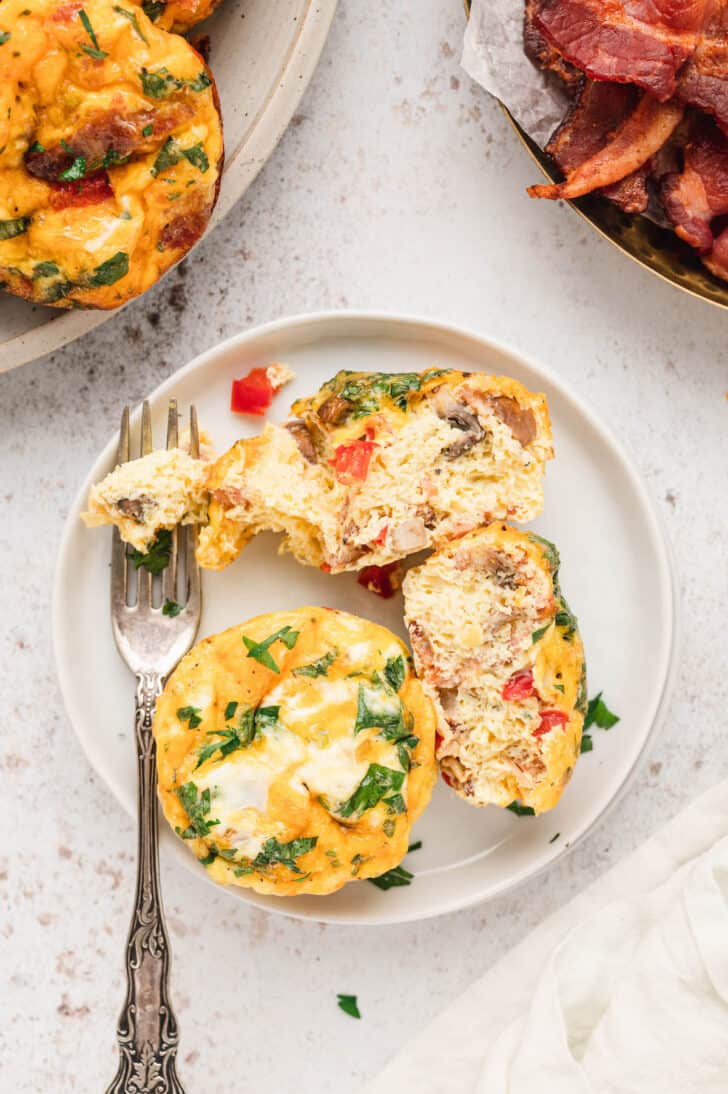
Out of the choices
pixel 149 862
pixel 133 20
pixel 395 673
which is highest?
pixel 133 20

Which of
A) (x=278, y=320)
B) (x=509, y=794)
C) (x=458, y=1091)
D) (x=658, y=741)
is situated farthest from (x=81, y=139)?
(x=458, y=1091)

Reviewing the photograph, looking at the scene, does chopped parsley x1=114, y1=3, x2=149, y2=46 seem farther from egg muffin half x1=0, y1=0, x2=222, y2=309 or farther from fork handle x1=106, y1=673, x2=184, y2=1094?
fork handle x1=106, y1=673, x2=184, y2=1094

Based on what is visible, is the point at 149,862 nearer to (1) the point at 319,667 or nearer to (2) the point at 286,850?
(2) the point at 286,850

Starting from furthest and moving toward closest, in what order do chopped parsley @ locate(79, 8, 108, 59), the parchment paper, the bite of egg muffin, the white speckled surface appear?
the white speckled surface < the parchment paper < the bite of egg muffin < chopped parsley @ locate(79, 8, 108, 59)

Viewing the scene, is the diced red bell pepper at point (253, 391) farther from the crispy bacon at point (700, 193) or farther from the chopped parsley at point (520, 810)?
the chopped parsley at point (520, 810)

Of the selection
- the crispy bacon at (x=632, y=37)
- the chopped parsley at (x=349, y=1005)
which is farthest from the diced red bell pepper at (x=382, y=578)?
the crispy bacon at (x=632, y=37)

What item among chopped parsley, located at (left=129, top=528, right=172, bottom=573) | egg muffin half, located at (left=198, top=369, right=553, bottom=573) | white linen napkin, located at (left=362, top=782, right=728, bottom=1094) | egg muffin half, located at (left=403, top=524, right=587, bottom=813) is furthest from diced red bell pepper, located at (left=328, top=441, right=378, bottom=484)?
white linen napkin, located at (left=362, top=782, right=728, bottom=1094)

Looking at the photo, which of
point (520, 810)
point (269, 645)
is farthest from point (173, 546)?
point (520, 810)
